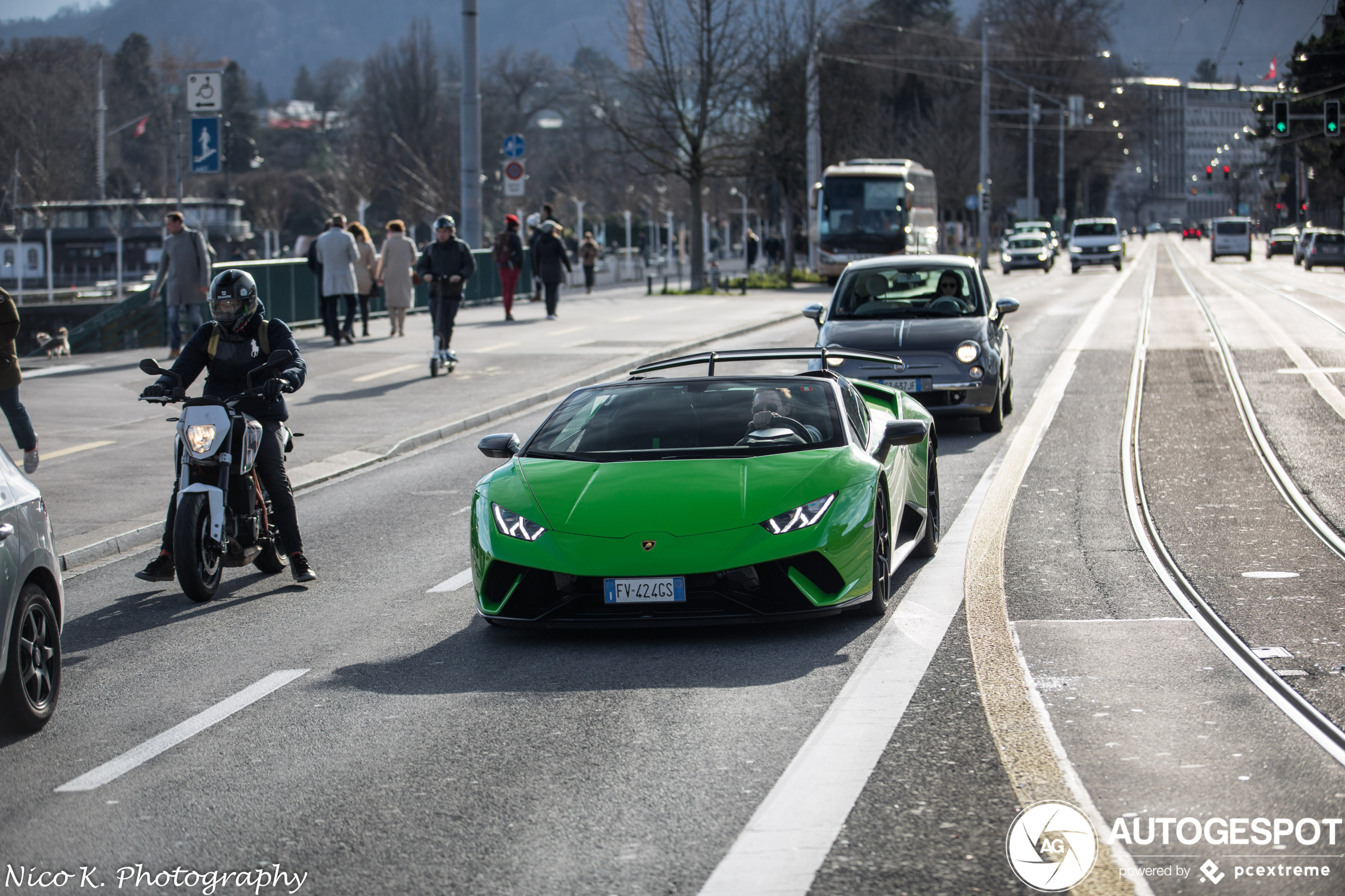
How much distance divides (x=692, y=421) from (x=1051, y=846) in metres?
3.99

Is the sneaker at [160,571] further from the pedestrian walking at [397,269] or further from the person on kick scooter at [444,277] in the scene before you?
the pedestrian walking at [397,269]

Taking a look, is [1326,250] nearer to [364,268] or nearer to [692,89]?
[692,89]

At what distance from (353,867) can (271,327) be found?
5.17 meters

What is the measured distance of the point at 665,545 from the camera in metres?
7.03

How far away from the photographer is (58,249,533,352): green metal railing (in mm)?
26062

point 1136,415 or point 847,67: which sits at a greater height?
point 847,67

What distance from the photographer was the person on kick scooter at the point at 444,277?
817 inches

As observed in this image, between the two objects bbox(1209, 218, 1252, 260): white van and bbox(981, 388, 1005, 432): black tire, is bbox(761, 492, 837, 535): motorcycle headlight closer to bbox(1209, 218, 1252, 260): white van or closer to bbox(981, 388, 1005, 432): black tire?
bbox(981, 388, 1005, 432): black tire

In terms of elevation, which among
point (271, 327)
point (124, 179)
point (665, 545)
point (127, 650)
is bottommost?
point (127, 650)

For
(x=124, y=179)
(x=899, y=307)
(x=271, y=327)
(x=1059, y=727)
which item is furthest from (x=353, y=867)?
(x=124, y=179)

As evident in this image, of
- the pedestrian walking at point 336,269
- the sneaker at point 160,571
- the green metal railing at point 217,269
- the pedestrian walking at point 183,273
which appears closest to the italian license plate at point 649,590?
the sneaker at point 160,571

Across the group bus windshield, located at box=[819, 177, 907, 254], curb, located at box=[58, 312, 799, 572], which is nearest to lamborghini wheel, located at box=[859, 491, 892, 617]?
curb, located at box=[58, 312, 799, 572]

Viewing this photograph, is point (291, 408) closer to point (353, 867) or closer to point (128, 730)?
point (128, 730)

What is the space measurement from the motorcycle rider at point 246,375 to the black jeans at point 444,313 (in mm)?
11598
